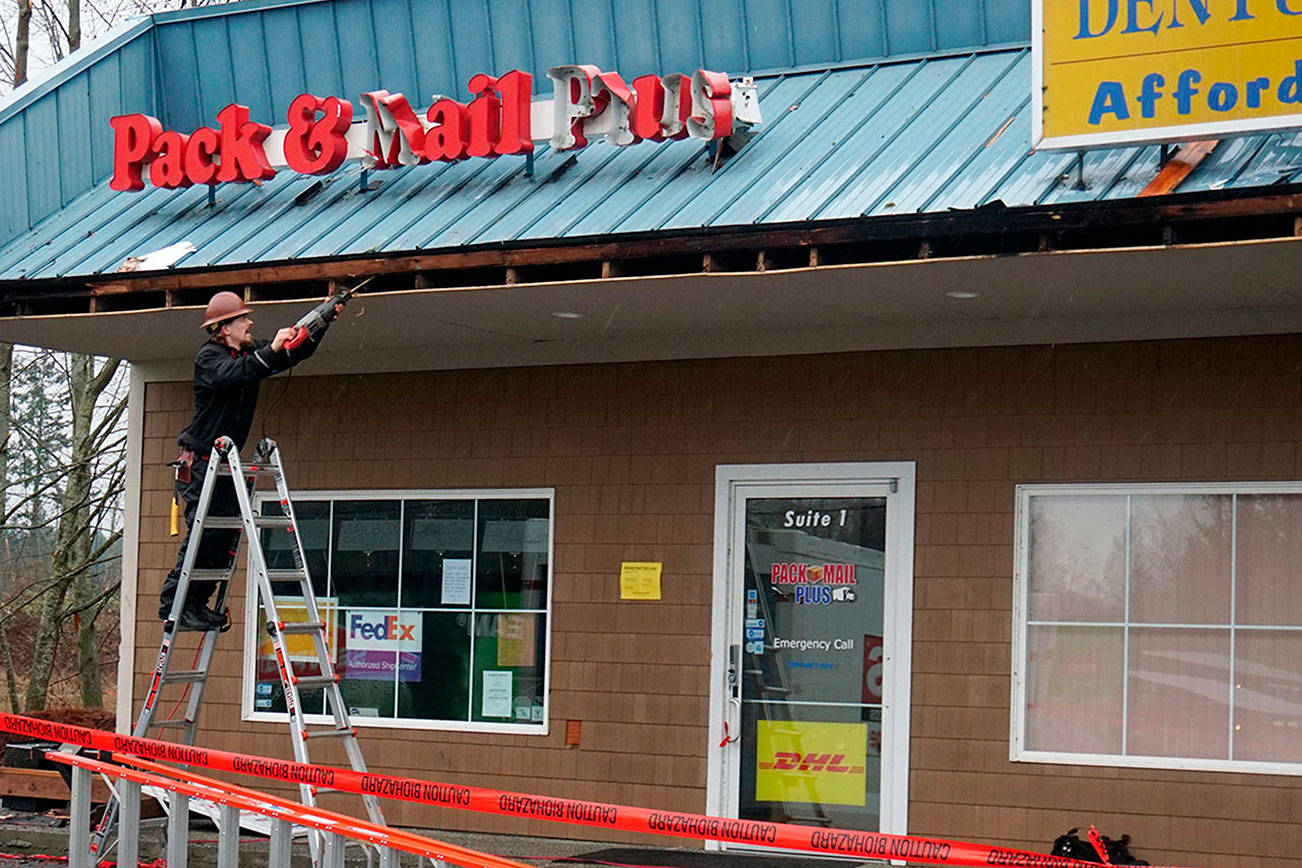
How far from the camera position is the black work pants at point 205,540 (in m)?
8.09

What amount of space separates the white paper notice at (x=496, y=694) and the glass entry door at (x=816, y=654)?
1526mm

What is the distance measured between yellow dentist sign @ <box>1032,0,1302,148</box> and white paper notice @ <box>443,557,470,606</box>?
16.4ft

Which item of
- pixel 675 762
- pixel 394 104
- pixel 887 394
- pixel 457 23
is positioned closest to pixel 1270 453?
pixel 887 394

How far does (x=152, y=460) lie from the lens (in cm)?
1190

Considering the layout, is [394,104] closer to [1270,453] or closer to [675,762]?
[675,762]

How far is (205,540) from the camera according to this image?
8.24 m

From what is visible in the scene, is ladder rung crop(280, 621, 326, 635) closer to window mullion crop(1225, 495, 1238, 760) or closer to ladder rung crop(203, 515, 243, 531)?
ladder rung crop(203, 515, 243, 531)

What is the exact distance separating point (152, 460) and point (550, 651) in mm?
3560

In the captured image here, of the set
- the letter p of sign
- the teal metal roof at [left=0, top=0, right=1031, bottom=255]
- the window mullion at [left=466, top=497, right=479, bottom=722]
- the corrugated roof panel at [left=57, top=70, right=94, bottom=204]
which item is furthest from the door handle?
the corrugated roof panel at [left=57, top=70, right=94, bottom=204]

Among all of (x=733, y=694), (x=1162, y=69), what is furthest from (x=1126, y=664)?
(x=1162, y=69)

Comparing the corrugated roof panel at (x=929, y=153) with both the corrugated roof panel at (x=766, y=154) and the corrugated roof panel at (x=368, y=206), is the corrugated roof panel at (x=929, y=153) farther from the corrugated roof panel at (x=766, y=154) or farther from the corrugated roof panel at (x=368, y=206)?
the corrugated roof panel at (x=368, y=206)

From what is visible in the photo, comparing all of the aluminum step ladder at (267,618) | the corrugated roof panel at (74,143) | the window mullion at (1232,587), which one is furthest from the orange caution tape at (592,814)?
the corrugated roof panel at (74,143)

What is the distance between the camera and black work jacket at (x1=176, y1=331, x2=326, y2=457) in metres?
7.71

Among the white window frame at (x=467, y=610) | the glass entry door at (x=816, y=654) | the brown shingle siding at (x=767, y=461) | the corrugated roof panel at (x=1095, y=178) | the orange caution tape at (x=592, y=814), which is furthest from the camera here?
the white window frame at (x=467, y=610)
